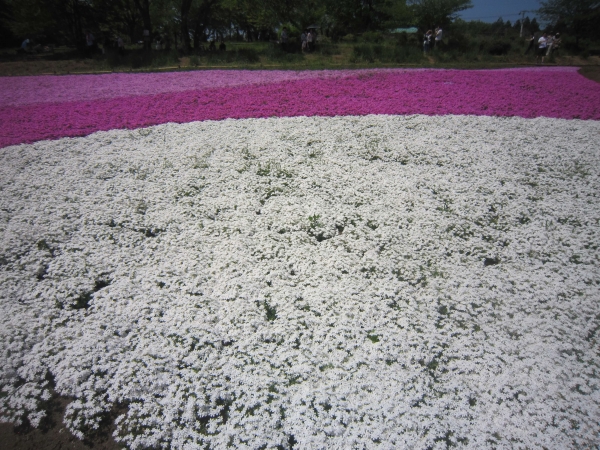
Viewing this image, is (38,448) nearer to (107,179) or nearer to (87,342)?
(87,342)

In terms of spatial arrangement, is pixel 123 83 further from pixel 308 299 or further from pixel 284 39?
pixel 308 299

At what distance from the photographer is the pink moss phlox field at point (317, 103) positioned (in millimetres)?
9859

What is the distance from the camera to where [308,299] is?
396 centimetres

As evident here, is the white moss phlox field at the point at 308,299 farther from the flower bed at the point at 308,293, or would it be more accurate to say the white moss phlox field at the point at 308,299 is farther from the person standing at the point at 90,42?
the person standing at the point at 90,42

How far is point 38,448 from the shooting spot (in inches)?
111

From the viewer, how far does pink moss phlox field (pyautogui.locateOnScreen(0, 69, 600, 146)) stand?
986 cm

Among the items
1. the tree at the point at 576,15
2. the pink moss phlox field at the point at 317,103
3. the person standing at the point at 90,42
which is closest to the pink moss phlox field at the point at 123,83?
the pink moss phlox field at the point at 317,103

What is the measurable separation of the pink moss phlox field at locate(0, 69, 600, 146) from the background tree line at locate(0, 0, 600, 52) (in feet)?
48.1

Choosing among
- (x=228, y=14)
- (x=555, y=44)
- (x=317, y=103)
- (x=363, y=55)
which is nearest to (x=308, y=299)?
(x=317, y=103)

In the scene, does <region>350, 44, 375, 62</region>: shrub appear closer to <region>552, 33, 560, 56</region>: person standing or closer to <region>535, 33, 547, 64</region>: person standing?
<region>535, 33, 547, 64</region>: person standing

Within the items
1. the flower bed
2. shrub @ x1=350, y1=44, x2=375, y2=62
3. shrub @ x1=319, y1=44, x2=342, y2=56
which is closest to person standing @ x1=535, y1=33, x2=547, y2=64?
shrub @ x1=350, y1=44, x2=375, y2=62

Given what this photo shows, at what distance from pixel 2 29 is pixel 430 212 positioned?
154 ft

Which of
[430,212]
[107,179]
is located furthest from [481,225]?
[107,179]

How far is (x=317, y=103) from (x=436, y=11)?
30752 mm
